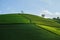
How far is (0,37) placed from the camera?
2806cm

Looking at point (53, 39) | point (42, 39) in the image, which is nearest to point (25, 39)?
point (42, 39)

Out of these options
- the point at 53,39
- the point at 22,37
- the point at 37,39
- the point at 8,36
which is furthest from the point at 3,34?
the point at 53,39

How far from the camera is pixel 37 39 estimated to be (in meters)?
27.7

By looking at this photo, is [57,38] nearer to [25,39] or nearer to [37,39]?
[37,39]

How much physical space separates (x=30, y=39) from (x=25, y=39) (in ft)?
2.49

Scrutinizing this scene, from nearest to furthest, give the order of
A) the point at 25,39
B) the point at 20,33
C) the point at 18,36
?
the point at 25,39, the point at 18,36, the point at 20,33

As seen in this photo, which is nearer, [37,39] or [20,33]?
[37,39]

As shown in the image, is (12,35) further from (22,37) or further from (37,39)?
(37,39)

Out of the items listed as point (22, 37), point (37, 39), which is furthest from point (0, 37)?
point (37, 39)

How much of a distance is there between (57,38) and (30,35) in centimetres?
439

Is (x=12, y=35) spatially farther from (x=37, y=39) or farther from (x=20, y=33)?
(x=37, y=39)

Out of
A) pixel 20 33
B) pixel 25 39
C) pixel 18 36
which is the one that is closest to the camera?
pixel 25 39

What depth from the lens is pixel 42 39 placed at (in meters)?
28.0

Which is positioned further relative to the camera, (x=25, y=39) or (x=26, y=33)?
(x=26, y=33)
